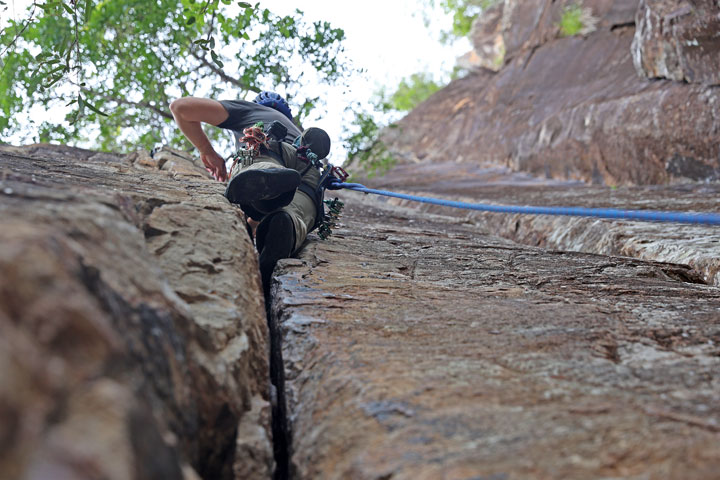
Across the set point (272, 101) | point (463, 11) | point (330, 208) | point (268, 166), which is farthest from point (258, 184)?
point (463, 11)

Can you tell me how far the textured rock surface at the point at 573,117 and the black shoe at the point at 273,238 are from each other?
4485 mm

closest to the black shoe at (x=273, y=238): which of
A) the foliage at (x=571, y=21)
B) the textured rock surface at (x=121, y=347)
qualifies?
the textured rock surface at (x=121, y=347)

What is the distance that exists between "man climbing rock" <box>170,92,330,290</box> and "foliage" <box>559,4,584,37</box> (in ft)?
24.1

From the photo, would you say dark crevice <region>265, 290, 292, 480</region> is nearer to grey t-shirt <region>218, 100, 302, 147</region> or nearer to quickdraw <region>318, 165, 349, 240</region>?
quickdraw <region>318, 165, 349, 240</region>

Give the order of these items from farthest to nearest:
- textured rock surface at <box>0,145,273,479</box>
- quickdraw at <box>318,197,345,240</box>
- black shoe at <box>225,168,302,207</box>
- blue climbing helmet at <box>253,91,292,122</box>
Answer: blue climbing helmet at <box>253,91,292,122</box>
quickdraw at <box>318,197,345,240</box>
black shoe at <box>225,168,302,207</box>
textured rock surface at <box>0,145,273,479</box>

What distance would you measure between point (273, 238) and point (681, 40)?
5.00 meters

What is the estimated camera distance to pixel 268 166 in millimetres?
2482

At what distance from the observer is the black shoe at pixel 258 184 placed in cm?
239

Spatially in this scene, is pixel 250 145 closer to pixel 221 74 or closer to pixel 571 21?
pixel 221 74

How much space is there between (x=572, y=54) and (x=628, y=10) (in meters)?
0.97

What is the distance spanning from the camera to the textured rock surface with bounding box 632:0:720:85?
5090 millimetres

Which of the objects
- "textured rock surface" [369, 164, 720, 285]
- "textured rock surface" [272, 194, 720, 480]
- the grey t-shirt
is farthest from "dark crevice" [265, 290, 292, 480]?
"textured rock surface" [369, 164, 720, 285]

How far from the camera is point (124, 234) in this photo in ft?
3.88

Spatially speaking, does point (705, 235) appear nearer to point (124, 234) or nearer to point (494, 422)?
point (494, 422)
